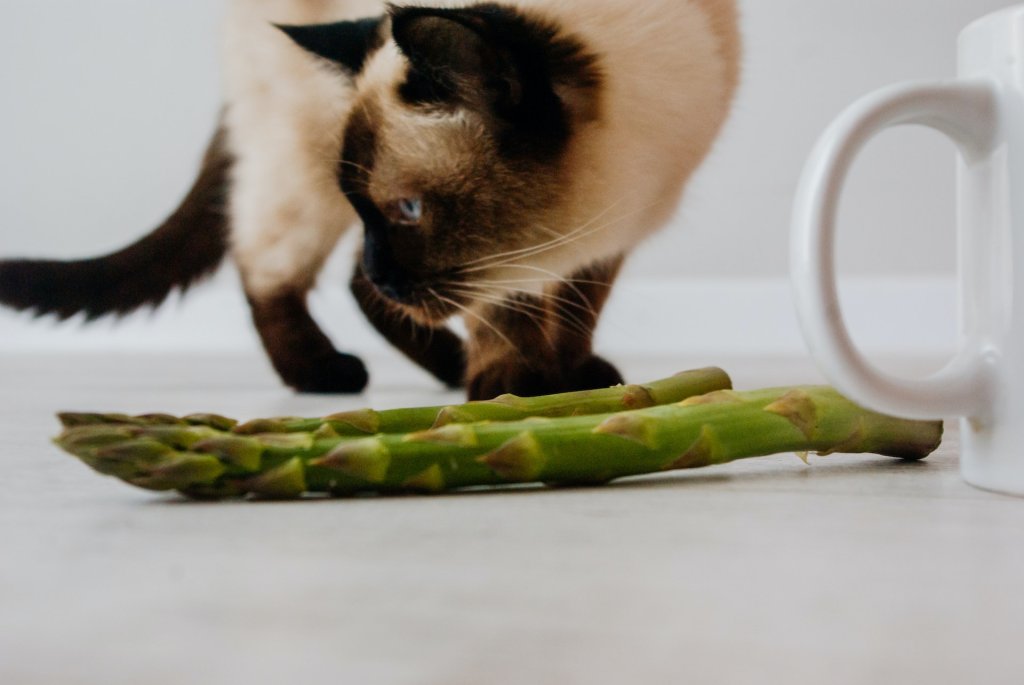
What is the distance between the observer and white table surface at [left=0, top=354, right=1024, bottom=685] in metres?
0.34

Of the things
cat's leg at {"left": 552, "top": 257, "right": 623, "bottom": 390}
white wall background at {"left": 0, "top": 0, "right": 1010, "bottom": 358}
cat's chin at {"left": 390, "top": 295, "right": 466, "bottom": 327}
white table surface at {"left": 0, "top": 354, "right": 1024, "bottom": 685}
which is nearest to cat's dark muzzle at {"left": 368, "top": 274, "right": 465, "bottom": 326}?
cat's chin at {"left": 390, "top": 295, "right": 466, "bottom": 327}

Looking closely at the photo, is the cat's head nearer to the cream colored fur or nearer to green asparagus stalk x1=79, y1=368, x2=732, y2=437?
the cream colored fur

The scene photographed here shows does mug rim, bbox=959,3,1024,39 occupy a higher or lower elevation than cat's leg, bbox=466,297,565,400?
higher

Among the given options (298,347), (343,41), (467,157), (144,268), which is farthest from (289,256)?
(467,157)

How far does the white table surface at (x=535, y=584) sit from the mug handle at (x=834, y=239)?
0.07 m

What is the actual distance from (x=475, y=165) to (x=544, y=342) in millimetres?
261

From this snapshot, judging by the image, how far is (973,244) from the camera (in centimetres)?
53

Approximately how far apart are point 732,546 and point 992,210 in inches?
8.8

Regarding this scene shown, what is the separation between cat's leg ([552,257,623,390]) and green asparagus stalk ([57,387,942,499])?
0.62 meters

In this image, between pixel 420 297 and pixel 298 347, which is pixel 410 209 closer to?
pixel 420 297

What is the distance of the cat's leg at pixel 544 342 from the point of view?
114 cm

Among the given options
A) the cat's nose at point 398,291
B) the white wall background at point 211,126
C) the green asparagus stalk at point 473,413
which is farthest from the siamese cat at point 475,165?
the green asparagus stalk at point 473,413

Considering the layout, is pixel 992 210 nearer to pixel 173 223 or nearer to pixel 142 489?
pixel 142 489

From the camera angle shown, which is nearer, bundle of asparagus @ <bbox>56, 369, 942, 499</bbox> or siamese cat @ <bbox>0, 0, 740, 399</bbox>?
bundle of asparagus @ <bbox>56, 369, 942, 499</bbox>
